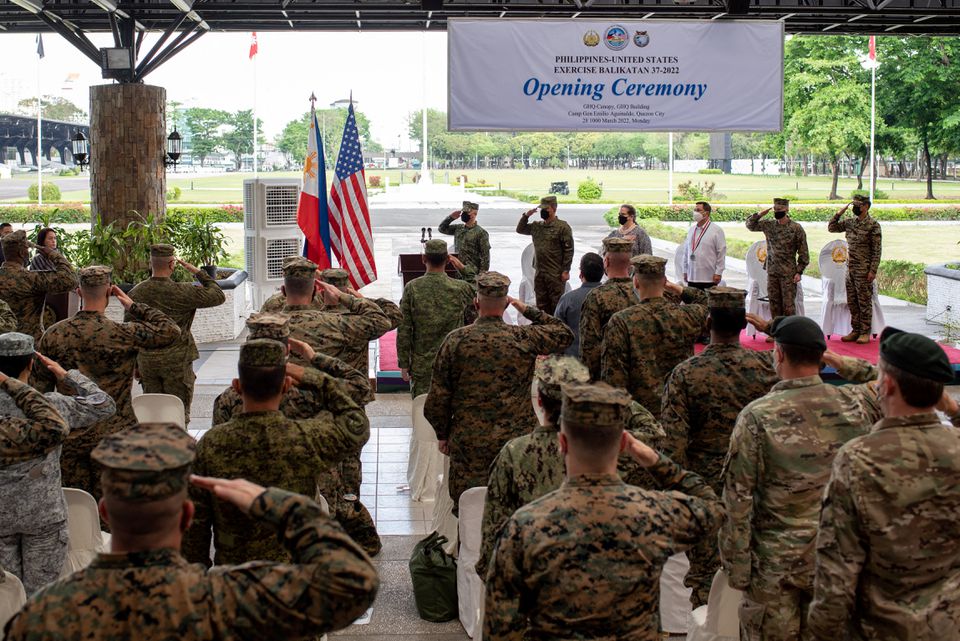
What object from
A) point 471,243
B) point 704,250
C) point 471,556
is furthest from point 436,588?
point 704,250

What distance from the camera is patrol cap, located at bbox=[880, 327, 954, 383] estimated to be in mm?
2990

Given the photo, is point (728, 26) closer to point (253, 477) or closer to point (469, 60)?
point (469, 60)

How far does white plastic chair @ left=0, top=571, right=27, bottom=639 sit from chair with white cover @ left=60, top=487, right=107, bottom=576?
1128 millimetres

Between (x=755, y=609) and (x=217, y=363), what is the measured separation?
387 inches

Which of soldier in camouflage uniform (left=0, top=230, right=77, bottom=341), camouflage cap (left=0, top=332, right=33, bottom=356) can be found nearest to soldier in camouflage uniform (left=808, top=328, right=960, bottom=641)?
camouflage cap (left=0, top=332, right=33, bottom=356)

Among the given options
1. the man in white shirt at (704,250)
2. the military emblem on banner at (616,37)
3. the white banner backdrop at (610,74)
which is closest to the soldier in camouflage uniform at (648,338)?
the white banner backdrop at (610,74)

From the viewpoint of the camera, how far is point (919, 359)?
2994mm

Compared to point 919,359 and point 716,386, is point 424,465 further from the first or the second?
point 919,359

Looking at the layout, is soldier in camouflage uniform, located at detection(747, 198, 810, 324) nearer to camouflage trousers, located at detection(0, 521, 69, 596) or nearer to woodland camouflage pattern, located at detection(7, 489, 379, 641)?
camouflage trousers, located at detection(0, 521, 69, 596)

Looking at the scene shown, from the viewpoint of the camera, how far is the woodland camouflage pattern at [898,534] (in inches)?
117

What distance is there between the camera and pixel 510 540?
272 centimetres

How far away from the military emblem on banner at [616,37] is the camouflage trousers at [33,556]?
9239 millimetres

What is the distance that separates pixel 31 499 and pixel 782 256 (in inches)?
390

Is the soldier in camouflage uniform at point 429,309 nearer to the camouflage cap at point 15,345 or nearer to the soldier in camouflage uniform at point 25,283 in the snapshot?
the soldier in camouflage uniform at point 25,283
